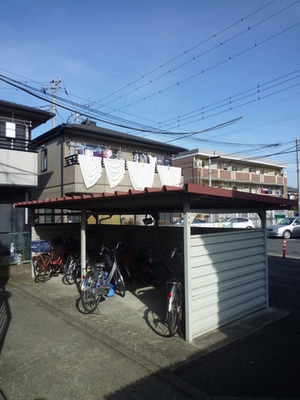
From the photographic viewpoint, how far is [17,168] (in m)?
12.0

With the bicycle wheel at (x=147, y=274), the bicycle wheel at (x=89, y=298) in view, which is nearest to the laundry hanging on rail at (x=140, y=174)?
the bicycle wheel at (x=147, y=274)

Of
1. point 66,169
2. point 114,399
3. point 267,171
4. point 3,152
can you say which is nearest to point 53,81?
point 66,169

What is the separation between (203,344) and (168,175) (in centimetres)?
1384

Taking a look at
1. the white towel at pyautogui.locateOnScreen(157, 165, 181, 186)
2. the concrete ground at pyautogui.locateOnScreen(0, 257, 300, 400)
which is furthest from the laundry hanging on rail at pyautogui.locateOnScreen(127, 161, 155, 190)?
the concrete ground at pyautogui.locateOnScreen(0, 257, 300, 400)

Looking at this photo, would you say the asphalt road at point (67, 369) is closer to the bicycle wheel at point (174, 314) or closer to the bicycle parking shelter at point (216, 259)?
the bicycle wheel at point (174, 314)

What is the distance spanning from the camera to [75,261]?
834 centimetres

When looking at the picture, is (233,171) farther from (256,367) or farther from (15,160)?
(256,367)

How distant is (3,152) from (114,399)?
10950 mm

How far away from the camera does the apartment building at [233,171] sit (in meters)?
32.3

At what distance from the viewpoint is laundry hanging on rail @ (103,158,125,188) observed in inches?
596

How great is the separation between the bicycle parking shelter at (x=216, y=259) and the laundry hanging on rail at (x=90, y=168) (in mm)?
8199

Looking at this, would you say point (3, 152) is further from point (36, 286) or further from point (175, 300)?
point (175, 300)

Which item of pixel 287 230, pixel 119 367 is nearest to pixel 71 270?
pixel 119 367

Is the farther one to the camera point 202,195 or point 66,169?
point 66,169
